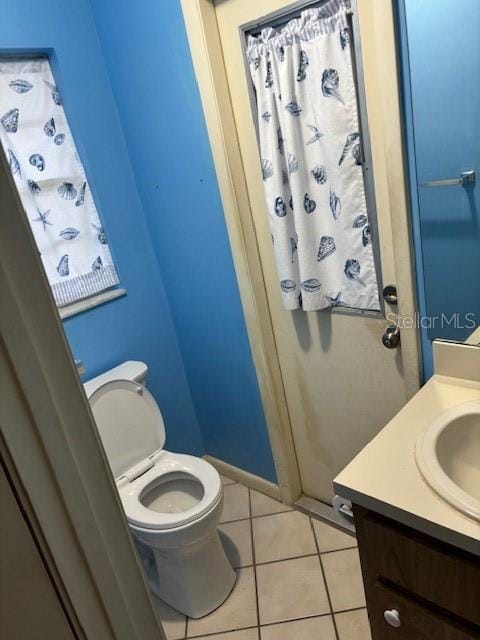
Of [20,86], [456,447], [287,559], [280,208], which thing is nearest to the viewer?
[456,447]

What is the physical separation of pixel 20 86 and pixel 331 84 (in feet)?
3.65

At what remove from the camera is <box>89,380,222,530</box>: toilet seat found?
1745mm

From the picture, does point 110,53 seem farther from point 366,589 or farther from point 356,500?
point 366,589

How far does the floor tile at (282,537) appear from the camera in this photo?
1.92m

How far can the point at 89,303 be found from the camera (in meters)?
1.89

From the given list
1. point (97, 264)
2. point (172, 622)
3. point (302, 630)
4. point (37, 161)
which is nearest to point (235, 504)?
point (172, 622)

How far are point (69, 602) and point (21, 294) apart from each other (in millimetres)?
325

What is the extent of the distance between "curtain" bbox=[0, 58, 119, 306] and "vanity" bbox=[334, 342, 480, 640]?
1304mm

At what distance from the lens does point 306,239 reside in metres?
1.56

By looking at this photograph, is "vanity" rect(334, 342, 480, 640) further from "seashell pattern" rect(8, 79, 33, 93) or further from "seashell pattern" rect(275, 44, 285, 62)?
"seashell pattern" rect(8, 79, 33, 93)

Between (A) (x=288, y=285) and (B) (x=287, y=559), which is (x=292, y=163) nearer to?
(A) (x=288, y=285)

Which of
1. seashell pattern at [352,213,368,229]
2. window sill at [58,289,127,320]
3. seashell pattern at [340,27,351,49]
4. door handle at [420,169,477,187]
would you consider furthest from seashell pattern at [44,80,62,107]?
door handle at [420,169,477,187]

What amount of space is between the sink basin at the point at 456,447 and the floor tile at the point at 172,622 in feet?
3.90

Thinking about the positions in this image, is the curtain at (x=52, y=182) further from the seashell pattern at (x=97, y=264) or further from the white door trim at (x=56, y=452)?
the white door trim at (x=56, y=452)
